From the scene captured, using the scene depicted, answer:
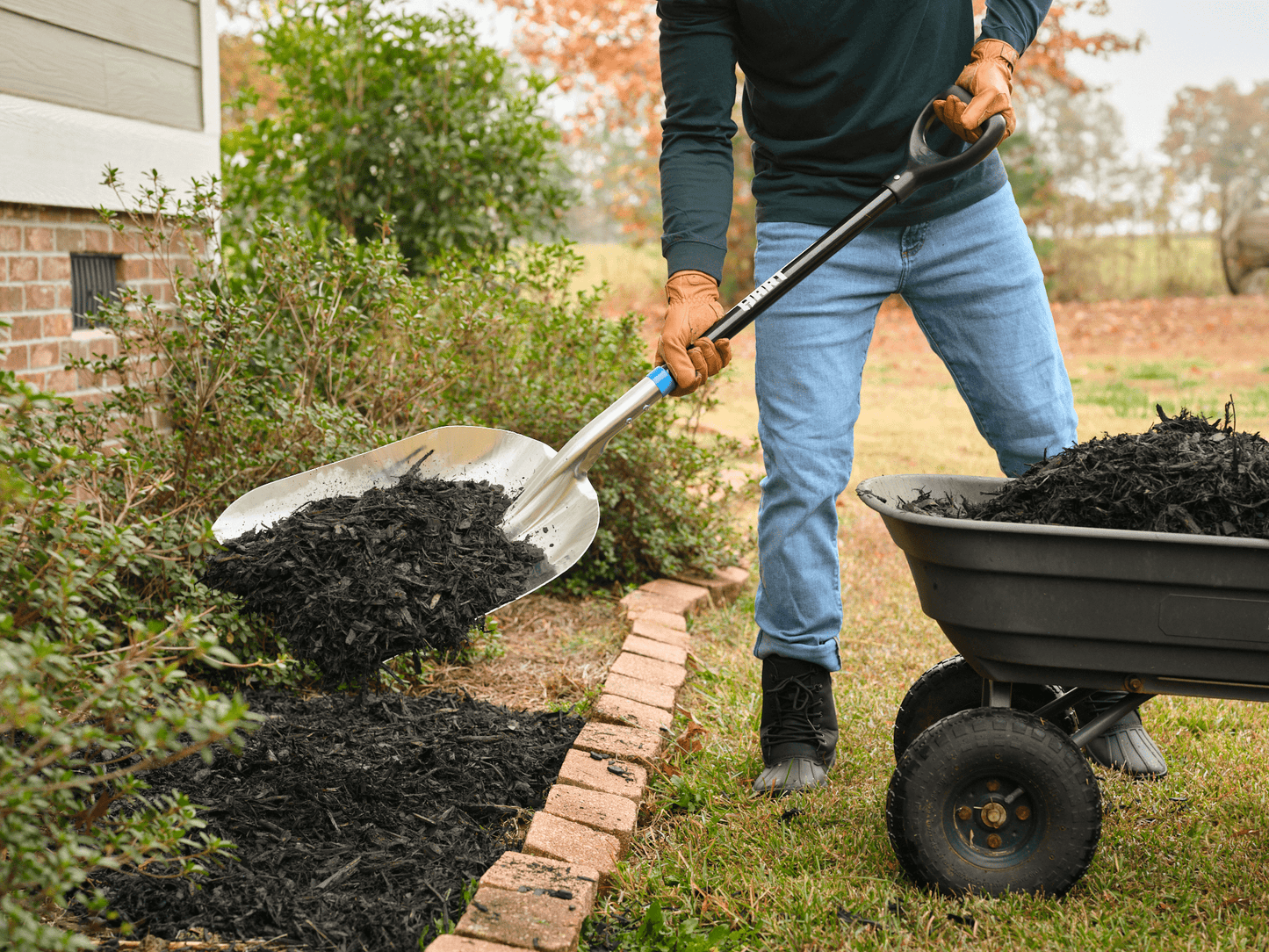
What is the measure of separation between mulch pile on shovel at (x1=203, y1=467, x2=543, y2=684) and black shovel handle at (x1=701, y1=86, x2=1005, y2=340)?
2.19ft

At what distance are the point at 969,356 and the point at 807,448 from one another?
1.39 ft

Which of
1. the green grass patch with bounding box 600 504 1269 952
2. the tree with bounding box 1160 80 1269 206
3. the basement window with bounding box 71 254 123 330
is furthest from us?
the tree with bounding box 1160 80 1269 206

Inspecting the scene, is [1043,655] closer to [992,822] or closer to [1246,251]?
[992,822]

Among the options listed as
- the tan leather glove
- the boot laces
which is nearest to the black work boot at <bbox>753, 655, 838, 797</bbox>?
the boot laces

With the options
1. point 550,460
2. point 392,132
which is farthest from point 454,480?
point 392,132

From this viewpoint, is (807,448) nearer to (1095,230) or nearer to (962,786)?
(962,786)

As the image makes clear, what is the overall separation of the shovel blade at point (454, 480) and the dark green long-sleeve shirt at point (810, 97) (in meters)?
0.60

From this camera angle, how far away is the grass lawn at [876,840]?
67.7 inches

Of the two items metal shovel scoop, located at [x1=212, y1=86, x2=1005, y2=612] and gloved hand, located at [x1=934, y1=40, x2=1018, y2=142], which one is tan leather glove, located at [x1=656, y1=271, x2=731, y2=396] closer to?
metal shovel scoop, located at [x1=212, y1=86, x2=1005, y2=612]

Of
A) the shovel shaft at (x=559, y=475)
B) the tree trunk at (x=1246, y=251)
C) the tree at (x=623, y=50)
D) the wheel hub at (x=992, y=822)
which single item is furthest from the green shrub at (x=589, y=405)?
the tree trunk at (x=1246, y=251)

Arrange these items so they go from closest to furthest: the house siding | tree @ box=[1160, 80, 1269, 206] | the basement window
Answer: the house siding < the basement window < tree @ box=[1160, 80, 1269, 206]

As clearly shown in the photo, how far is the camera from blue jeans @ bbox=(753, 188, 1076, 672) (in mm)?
2191

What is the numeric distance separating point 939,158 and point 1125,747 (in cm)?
138

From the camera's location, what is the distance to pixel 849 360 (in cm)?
224
